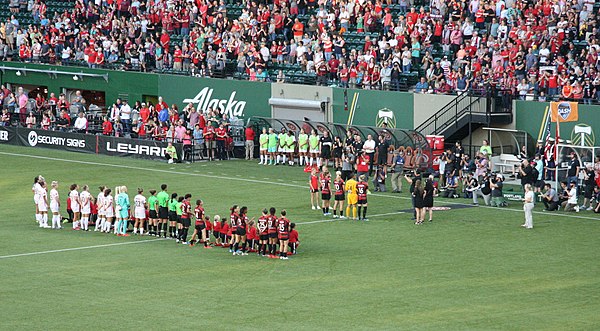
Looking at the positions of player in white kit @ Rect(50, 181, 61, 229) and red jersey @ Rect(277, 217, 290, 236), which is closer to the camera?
red jersey @ Rect(277, 217, 290, 236)

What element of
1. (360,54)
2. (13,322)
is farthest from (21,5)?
(13,322)

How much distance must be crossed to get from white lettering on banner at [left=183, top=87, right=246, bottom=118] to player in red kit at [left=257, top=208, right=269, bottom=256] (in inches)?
883

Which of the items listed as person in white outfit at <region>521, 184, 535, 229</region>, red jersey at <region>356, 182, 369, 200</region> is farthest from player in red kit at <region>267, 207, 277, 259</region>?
person in white outfit at <region>521, 184, 535, 229</region>

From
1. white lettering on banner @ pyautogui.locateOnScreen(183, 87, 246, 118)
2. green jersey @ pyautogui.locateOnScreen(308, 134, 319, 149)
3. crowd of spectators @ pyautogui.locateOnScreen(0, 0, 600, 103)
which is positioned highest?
crowd of spectators @ pyautogui.locateOnScreen(0, 0, 600, 103)

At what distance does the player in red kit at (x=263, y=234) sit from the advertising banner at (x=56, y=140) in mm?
22784

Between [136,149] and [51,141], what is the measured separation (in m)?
5.54

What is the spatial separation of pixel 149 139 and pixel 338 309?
26712 millimetres

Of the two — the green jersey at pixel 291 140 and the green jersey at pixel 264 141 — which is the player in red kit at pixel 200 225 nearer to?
the green jersey at pixel 291 140

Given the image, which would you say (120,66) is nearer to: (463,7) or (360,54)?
(360,54)

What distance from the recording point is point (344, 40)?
51750mm

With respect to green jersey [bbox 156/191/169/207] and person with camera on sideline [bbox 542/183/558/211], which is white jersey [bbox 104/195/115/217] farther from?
person with camera on sideline [bbox 542/183/558/211]

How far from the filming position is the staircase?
44.2 m

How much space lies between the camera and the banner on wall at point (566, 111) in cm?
4124

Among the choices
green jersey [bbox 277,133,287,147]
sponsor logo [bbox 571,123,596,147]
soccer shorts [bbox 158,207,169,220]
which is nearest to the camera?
soccer shorts [bbox 158,207,169,220]
